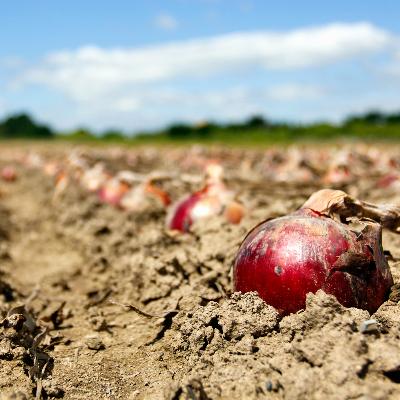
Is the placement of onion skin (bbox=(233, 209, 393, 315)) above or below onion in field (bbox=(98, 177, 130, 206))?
above

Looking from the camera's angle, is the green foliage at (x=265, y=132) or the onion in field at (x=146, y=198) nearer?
the onion in field at (x=146, y=198)

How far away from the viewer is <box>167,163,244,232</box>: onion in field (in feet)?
13.1

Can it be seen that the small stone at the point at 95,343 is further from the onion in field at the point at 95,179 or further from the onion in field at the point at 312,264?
the onion in field at the point at 95,179

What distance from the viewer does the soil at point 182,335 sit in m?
1.89

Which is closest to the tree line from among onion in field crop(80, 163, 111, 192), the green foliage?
the green foliage

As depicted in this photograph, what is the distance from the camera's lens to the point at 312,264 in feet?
7.20

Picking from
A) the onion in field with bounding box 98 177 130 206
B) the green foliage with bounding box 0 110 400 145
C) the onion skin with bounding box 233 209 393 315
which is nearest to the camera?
the onion skin with bounding box 233 209 393 315

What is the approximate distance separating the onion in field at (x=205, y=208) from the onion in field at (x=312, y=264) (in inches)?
61.4

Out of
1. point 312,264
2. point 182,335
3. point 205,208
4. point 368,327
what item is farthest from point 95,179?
point 368,327

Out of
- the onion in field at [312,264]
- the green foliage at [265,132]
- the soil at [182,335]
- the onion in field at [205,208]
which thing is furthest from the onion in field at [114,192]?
the green foliage at [265,132]

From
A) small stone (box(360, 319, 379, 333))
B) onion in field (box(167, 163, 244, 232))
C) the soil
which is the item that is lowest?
the soil

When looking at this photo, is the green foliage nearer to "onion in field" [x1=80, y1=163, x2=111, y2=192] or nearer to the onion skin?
"onion in field" [x1=80, y1=163, x2=111, y2=192]

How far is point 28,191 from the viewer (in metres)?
10.7

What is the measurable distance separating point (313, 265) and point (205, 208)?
1.86m
